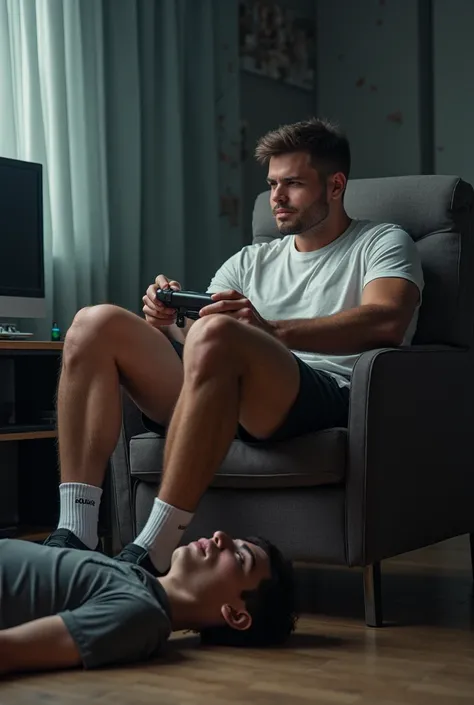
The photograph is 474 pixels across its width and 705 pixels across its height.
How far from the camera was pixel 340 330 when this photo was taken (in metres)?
2.21

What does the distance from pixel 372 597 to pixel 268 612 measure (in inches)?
12.8

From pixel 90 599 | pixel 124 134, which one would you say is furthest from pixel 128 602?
pixel 124 134

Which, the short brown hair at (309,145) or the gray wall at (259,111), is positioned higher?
the gray wall at (259,111)

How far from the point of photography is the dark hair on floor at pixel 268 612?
5.75 ft

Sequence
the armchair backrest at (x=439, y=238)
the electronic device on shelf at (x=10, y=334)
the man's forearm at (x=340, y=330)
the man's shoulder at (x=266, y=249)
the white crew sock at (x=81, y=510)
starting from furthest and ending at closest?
the electronic device on shelf at (x=10, y=334) → the man's shoulder at (x=266, y=249) → the armchair backrest at (x=439, y=238) → the man's forearm at (x=340, y=330) → the white crew sock at (x=81, y=510)

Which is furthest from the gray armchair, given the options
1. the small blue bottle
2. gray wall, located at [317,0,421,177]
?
gray wall, located at [317,0,421,177]

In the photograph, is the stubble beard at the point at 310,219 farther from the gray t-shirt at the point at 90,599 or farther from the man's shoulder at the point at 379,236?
the gray t-shirt at the point at 90,599

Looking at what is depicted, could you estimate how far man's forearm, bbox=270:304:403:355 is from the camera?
2213 millimetres

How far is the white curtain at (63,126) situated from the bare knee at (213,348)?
1375 mm

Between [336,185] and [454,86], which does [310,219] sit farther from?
[454,86]

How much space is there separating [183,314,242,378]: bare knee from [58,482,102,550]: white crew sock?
32cm

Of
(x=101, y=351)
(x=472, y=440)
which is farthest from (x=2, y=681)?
(x=472, y=440)

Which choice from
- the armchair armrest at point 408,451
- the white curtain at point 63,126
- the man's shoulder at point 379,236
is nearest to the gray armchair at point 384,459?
the armchair armrest at point 408,451

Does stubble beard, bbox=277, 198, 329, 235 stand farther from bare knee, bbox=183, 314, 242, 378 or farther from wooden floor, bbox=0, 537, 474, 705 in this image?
wooden floor, bbox=0, 537, 474, 705
